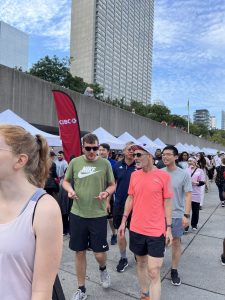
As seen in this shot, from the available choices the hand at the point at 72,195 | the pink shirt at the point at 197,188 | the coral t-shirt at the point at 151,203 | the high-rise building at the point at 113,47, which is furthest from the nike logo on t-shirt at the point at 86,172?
the high-rise building at the point at 113,47

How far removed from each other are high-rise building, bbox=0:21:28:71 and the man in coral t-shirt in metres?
65.7

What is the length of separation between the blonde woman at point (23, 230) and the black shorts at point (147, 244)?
205 centimetres

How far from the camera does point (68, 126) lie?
7.51 m

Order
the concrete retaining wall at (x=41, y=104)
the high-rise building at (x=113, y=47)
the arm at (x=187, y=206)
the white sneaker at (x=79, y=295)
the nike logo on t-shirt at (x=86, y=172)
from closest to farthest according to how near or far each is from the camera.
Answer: the white sneaker at (x=79, y=295)
the nike logo on t-shirt at (x=86, y=172)
the arm at (x=187, y=206)
the concrete retaining wall at (x=41, y=104)
the high-rise building at (x=113, y=47)

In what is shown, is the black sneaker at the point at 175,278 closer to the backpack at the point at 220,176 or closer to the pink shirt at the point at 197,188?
the pink shirt at the point at 197,188

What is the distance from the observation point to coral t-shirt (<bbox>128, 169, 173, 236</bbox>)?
3.43 m

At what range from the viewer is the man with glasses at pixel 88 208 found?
379 centimetres

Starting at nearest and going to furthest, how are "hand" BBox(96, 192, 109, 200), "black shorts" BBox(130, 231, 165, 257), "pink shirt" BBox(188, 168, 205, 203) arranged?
"black shorts" BBox(130, 231, 165, 257) → "hand" BBox(96, 192, 109, 200) → "pink shirt" BBox(188, 168, 205, 203)

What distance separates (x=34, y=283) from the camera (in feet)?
4.64

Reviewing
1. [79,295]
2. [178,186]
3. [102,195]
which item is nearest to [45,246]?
[102,195]

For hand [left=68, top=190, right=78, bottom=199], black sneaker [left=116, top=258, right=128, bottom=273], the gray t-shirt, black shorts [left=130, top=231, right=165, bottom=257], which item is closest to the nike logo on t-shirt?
hand [left=68, top=190, right=78, bottom=199]

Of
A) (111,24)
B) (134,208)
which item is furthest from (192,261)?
(111,24)

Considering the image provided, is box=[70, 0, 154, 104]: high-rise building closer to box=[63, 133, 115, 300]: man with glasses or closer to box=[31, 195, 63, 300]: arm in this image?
box=[63, 133, 115, 300]: man with glasses

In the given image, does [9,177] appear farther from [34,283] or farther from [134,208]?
[134,208]
